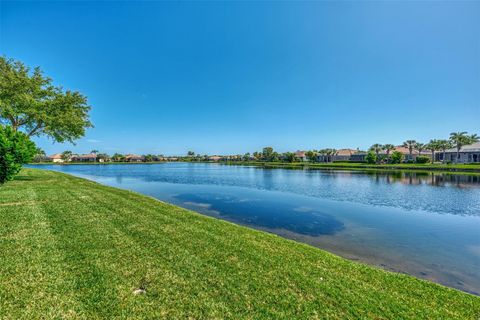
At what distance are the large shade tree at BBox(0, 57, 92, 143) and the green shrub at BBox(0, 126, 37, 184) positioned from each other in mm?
7568

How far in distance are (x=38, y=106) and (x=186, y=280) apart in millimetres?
24436

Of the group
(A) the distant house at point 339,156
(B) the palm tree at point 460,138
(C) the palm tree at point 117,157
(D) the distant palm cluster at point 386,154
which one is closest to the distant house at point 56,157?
(D) the distant palm cluster at point 386,154

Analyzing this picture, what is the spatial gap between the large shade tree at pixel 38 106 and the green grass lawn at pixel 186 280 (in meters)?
18.0

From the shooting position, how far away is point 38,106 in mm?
20406

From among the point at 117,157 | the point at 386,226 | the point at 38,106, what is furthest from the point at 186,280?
the point at 117,157

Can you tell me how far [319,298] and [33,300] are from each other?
191 inches

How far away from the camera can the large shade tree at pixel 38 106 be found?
20.0 metres

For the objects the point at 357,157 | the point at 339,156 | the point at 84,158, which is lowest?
the point at 357,157

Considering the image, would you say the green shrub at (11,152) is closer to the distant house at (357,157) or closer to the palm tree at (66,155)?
the distant house at (357,157)

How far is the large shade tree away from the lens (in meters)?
20.0

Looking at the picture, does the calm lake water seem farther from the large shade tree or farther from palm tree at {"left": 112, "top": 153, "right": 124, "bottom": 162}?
palm tree at {"left": 112, "top": 153, "right": 124, "bottom": 162}

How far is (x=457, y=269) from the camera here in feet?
23.3

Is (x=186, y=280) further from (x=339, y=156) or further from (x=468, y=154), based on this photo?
(x=339, y=156)

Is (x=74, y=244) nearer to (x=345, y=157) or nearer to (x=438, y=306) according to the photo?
(x=438, y=306)
